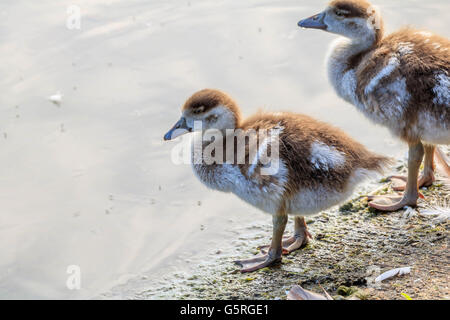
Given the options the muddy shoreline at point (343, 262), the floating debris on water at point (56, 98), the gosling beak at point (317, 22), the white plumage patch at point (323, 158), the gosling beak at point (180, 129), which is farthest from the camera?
the floating debris on water at point (56, 98)

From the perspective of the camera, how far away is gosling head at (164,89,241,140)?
177 inches

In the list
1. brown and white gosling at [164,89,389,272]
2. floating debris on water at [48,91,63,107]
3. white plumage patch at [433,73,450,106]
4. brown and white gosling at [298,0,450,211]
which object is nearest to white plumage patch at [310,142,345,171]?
brown and white gosling at [164,89,389,272]

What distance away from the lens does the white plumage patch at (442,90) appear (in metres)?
4.47

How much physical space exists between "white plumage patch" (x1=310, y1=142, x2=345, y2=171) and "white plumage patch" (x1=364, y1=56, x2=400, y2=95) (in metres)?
0.79

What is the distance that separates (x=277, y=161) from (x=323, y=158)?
299mm

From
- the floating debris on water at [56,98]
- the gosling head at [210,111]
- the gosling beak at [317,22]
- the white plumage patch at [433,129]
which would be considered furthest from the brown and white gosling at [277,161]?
the floating debris on water at [56,98]

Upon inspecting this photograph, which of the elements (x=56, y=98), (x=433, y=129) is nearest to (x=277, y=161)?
(x=433, y=129)

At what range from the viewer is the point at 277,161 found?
4258 mm

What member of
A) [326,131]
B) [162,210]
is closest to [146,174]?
[162,210]

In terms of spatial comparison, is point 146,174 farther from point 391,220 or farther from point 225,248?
point 391,220

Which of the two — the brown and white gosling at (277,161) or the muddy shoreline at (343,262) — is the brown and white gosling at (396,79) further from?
the brown and white gosling at (277,161)

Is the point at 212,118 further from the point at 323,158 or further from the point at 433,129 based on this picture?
the point at 433,129

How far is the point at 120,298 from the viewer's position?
450 cm
